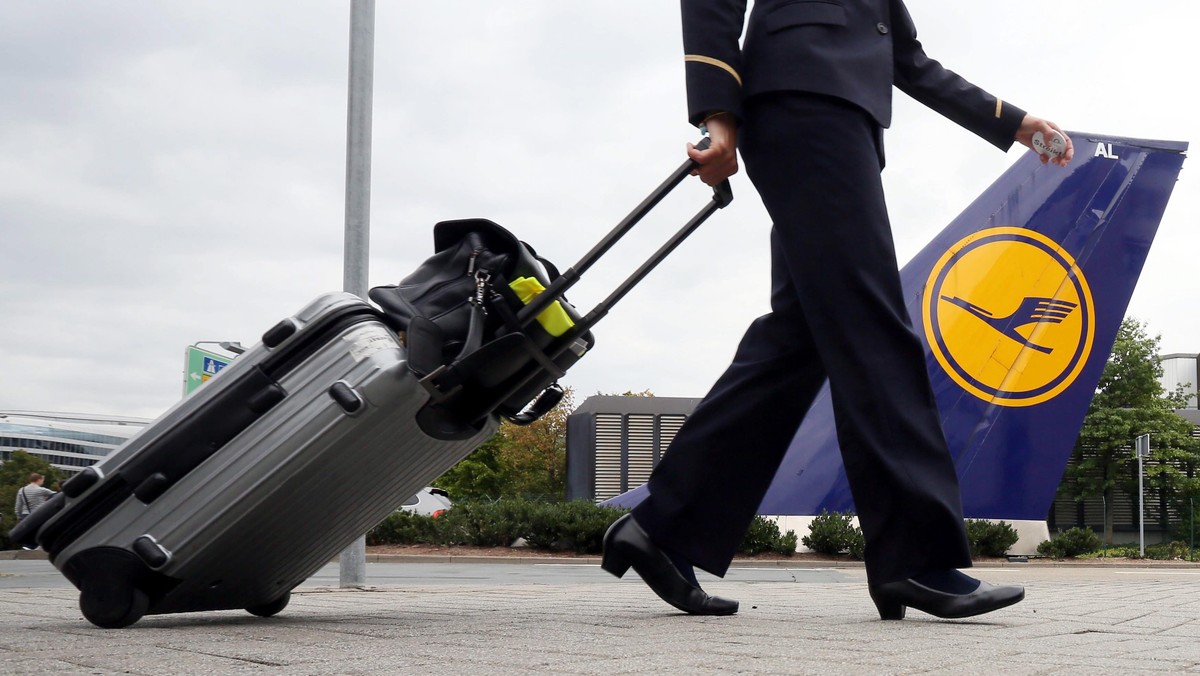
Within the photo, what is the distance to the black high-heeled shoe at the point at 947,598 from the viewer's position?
2613 millimetres

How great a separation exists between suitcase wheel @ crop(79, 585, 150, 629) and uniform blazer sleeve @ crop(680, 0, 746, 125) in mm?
1743

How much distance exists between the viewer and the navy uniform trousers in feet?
8.81

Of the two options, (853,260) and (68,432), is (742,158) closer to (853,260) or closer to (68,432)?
(853,260)

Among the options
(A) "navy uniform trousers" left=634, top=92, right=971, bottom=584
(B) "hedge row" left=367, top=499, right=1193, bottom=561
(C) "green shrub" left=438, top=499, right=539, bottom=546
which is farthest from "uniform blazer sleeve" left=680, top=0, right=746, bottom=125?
(C) "green shrub" left=438, top=499, right=539, bottom=546

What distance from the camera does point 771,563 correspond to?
1240 cm

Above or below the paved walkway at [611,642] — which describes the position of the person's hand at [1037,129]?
above

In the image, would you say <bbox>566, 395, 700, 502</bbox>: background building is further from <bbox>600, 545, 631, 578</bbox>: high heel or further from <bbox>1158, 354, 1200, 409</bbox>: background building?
<bbox>1158, 354, 1200, 409</bbox>: background building

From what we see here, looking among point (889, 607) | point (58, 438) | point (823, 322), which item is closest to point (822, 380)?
point (823, 322)

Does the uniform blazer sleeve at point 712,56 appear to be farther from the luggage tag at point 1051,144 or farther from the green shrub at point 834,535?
the green shrub at point 834,535

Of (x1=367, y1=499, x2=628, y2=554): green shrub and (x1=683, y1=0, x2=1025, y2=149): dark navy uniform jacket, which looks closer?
(x1=683, y1=0, x2=1025, y2=149): dark navy uniform jacket

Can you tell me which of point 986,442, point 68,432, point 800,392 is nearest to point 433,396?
point 800,392

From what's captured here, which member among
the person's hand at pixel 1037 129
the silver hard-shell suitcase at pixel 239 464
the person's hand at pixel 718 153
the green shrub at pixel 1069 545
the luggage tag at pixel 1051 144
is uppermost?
the person's hand at pixel 1037 129

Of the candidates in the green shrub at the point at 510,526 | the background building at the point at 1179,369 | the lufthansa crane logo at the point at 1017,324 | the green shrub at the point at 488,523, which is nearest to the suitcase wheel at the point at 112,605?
the lufthansa crane logo at the point at 1017,324

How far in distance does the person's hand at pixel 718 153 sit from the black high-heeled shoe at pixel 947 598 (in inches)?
41.5
